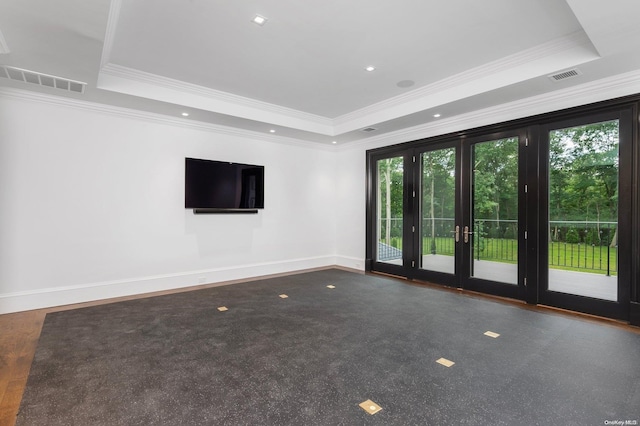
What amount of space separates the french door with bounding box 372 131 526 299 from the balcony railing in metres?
0.02

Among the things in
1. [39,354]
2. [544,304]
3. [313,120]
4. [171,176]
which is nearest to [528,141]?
[544,304]

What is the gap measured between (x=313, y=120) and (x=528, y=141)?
360 centimetres

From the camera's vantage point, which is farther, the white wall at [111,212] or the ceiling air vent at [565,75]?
the white wall at [111,212]

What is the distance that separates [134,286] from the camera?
4.92 metres

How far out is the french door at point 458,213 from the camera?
471 centimetres

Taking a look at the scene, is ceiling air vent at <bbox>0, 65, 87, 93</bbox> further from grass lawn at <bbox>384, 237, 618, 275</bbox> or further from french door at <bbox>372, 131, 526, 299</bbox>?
grass lawn at <bbox>384, 237, 618, 275</bbox>

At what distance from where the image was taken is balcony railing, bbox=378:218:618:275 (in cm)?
396

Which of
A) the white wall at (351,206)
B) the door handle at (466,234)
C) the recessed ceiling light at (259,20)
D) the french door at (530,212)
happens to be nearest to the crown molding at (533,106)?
the french door at (530,212)

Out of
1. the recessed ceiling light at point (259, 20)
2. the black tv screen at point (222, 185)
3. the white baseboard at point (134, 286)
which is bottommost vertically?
the white baseboard at point (134, 286)

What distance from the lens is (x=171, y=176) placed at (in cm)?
528

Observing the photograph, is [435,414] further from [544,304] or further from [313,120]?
[313,120]

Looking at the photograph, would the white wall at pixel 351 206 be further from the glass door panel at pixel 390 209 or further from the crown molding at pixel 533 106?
the crown molding at pixel 533 106

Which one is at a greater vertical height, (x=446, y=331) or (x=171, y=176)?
(x=171, y=176)

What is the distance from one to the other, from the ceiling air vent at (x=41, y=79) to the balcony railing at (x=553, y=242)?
549 cm
